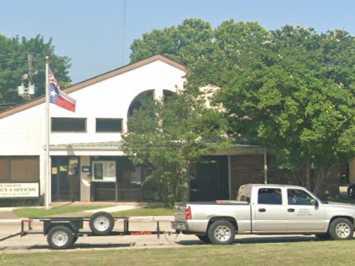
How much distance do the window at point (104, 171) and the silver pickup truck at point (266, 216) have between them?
19.7m

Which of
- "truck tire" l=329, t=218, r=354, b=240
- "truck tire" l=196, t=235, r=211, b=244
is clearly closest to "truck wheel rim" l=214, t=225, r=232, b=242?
"truck tire" l=196, t=235, r=211, b=244

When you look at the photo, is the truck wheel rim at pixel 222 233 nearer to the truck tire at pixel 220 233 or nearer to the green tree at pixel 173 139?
the truck tire at pixel 220 233

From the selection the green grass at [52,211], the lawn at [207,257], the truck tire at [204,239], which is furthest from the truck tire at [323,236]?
the green grass at [52,211]

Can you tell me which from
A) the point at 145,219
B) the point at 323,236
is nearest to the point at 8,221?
the point at 145,219

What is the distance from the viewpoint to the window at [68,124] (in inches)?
1535

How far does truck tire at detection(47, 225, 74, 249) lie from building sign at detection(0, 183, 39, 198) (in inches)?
777

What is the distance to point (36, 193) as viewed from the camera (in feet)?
121

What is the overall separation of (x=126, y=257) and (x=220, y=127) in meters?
21.0

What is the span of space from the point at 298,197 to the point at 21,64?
8305 cm

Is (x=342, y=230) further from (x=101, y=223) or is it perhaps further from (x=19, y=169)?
(x=19, y=169)

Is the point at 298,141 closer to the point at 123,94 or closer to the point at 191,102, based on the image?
the point at 191,102

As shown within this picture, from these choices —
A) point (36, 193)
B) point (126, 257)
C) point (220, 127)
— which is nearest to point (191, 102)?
point (220, 127)

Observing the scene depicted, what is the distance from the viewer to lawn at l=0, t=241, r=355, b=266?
1279cm

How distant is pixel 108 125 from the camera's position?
39.6 metres
